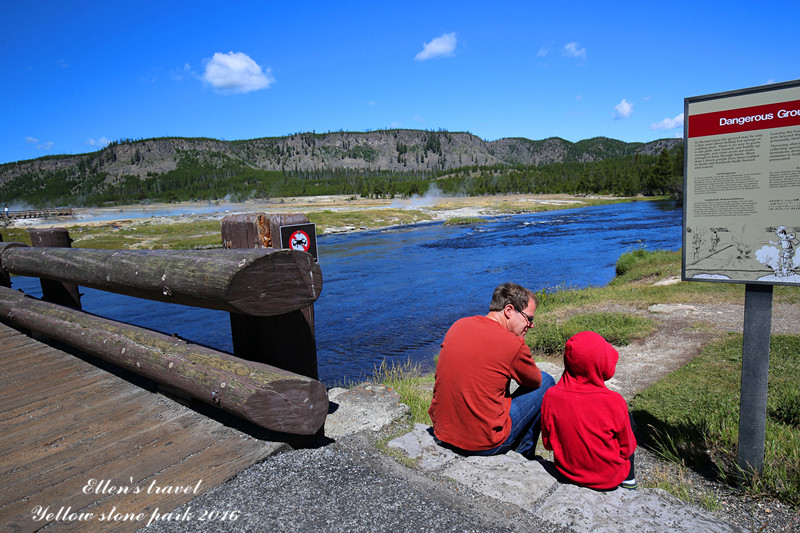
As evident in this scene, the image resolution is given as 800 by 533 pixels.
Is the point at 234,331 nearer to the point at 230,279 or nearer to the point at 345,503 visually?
the point at 230,279

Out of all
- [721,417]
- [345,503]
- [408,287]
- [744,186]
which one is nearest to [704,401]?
[721,417]

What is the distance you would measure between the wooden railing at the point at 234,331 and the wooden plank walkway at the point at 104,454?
274 millimetres

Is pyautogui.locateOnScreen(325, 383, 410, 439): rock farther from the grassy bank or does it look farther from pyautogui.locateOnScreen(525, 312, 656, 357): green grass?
pyautogui.locateOnScreen(525, 312, 656, 357): green grass

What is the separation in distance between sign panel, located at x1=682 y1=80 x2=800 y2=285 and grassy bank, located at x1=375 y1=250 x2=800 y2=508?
135cm

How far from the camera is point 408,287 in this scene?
18391mm

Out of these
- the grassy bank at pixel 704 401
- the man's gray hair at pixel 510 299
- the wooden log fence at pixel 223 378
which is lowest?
the grassy bank at pixel 704 401

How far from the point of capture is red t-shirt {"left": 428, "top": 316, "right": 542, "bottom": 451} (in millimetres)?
3111

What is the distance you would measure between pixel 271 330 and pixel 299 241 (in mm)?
784

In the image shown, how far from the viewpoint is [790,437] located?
3.87 metres

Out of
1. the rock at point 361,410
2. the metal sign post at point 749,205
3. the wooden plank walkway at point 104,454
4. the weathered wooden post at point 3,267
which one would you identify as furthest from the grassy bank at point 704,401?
the weathered wooden post at point 3,267

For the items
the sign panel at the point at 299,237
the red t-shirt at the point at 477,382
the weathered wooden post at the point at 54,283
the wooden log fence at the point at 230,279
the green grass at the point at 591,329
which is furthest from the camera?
the green grass at the point at 591,329

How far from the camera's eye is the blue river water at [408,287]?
1157cm

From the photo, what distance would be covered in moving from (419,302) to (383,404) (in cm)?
1203

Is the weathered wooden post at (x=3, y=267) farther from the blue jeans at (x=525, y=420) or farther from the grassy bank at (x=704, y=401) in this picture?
the blue jeans at (x=525, y=420)
